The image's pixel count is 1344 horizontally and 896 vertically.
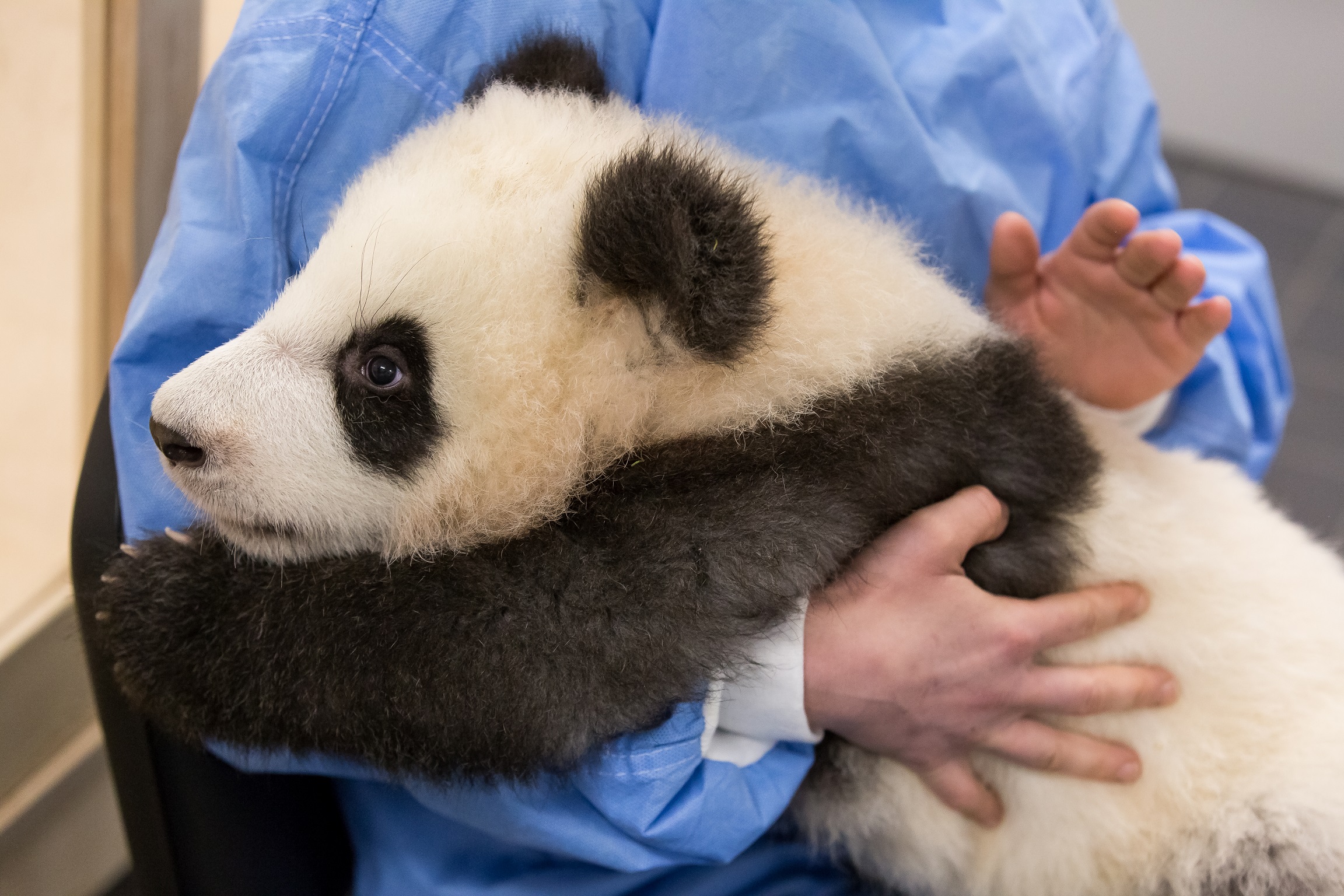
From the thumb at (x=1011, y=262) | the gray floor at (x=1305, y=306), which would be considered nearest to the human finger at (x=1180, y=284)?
the thumb at (x=1011, y=262)

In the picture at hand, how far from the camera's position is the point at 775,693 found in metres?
1.07

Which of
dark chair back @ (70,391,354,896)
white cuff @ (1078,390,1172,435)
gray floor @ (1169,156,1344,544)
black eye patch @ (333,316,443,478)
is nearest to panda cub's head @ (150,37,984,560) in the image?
black eye patch @ (333,316,443,478)

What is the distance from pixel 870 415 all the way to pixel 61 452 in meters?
2.27

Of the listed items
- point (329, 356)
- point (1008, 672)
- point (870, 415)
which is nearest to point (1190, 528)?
point (1008, 672)

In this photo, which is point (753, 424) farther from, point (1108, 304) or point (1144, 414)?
point (1144, 414)

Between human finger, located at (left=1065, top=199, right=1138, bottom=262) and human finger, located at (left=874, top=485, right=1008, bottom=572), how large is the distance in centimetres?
51

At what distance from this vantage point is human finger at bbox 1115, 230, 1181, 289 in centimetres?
128

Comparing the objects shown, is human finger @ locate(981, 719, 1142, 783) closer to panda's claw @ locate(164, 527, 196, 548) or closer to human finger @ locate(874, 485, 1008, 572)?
human finger @ locate(874, 485, 1008, 572)

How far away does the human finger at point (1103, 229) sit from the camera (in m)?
1.30

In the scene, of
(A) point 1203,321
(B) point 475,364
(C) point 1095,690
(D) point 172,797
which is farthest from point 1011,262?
(D) point 172,797

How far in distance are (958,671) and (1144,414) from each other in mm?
808

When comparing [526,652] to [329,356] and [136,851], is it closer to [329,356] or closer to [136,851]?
[329,356]

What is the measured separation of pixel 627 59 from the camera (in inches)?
53.4

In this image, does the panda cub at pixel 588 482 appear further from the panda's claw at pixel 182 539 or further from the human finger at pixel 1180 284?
the human finger at pixel 1180 284
